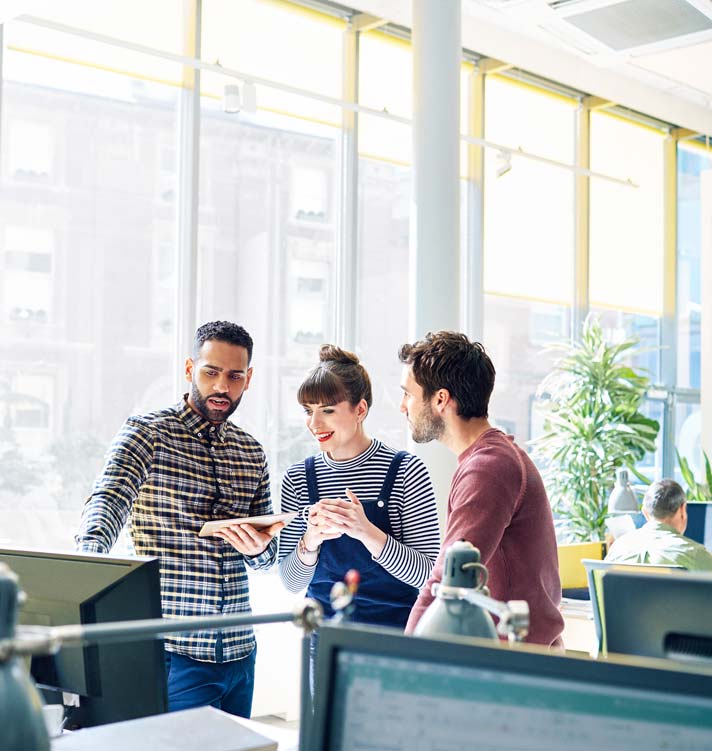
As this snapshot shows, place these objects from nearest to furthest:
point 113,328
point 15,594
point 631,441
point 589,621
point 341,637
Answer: point 15,594 < point 341,637 < point 589,621 < point 113,328 < point 631,441

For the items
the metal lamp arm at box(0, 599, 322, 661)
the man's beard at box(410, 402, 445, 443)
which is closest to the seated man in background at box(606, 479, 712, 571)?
the man's beard at box(410, 402, 445, 443)

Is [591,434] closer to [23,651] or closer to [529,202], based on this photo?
[529,202]

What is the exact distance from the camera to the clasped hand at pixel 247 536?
2293mm

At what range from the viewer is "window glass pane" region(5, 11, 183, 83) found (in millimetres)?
4895

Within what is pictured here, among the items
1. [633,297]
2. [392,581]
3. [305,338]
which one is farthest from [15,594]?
[633,297]

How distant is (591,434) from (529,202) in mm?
1867

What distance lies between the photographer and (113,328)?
5.21 metres

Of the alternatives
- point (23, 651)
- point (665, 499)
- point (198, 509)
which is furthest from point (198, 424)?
point (665, 499)

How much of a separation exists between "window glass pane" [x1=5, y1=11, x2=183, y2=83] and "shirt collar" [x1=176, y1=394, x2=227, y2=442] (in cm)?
299

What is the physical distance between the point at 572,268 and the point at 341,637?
7.09 m

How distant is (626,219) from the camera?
27.1ft

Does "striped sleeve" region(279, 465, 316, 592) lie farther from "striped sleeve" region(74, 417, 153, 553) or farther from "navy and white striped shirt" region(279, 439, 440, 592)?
"striped sleeve" region(74, 417, 153, 553)

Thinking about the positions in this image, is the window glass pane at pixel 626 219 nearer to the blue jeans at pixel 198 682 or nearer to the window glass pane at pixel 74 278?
the window glass pane at pixel 74 278

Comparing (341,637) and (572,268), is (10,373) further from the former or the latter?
(572,268)
